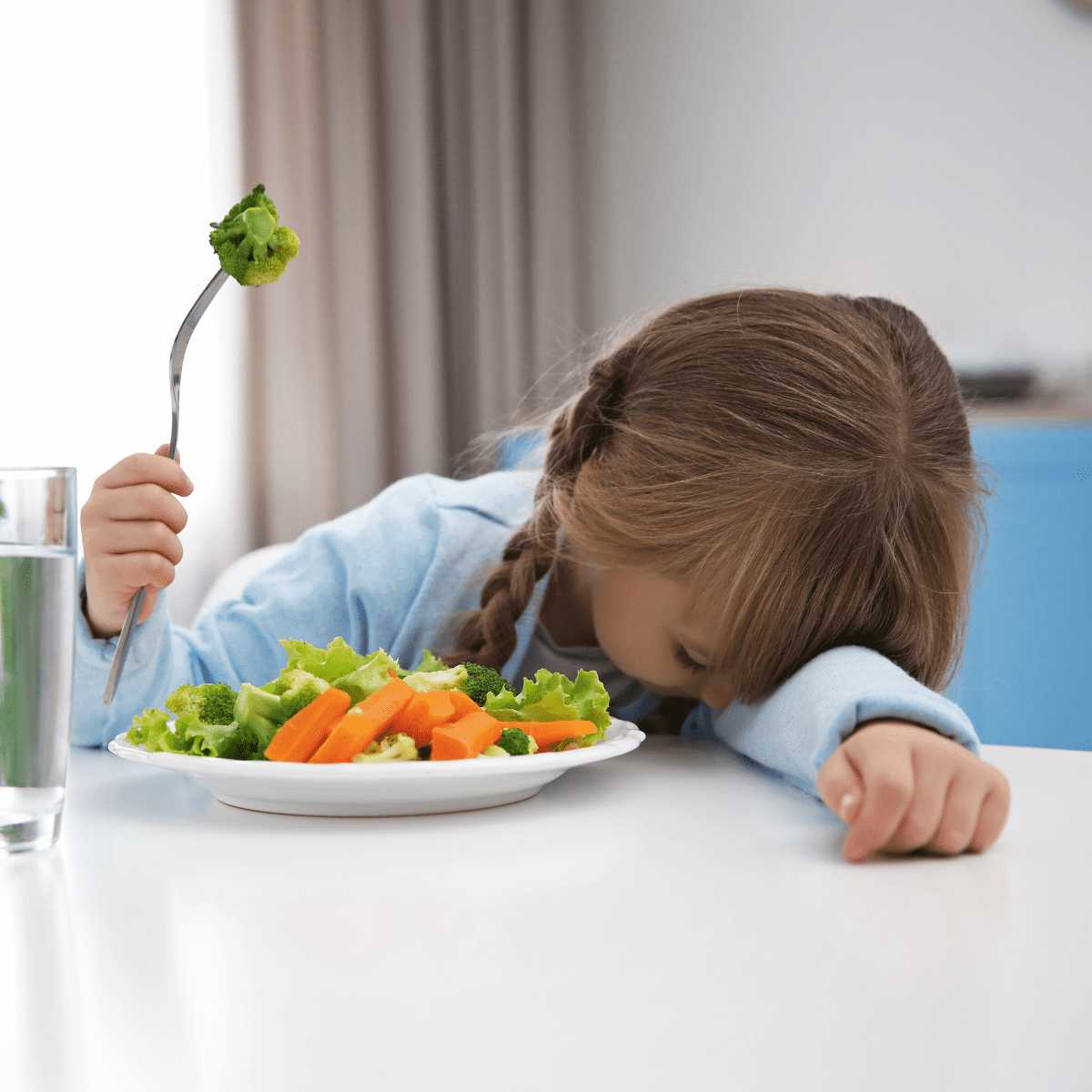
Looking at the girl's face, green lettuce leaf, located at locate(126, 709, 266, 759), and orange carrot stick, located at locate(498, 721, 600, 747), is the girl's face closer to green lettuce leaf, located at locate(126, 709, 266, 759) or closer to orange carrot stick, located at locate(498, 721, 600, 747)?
orange carrot stick, located at locate(498, 721, 600, 747)

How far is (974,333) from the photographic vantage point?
2.42 m

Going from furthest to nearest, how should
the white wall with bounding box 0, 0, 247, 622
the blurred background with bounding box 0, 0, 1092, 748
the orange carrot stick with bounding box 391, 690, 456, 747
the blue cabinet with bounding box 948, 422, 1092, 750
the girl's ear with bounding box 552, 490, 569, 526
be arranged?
the blurred background with bounding box 0, 0, 1092, 748
the white wall with bounding box 0, 0, 247, 622
the blue cabinet with bounding box 948, 422, 1092, 750
the girl's ear with bounding box 552, 490, 569, 526
the orange carrot stick with bounding box 391, 690, 456, 747

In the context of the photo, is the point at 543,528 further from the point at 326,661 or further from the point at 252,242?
the point at 252,242

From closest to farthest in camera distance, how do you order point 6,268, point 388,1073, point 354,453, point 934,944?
point 388,1073 < point 934,944 < point 6,268 < point 354,453

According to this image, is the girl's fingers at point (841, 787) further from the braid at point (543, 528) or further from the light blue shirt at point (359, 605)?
the braid at point (543, 528)

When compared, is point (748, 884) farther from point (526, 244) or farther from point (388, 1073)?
point (526, 244)

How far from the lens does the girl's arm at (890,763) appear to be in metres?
0.55

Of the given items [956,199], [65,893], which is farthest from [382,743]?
[956,199]

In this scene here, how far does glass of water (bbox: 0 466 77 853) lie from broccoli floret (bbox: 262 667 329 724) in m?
0.13

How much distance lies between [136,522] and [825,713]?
1.73 ft

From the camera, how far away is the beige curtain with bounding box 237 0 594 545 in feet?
8.09

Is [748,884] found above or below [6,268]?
below

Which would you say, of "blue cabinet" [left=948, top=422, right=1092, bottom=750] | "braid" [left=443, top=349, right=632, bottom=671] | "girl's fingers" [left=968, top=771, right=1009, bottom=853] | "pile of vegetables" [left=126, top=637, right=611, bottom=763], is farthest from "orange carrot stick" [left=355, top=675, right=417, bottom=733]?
"blue cabinet" [left=948, top=422, right=1092, bottom=750]

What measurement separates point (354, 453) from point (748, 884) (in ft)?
7.21
